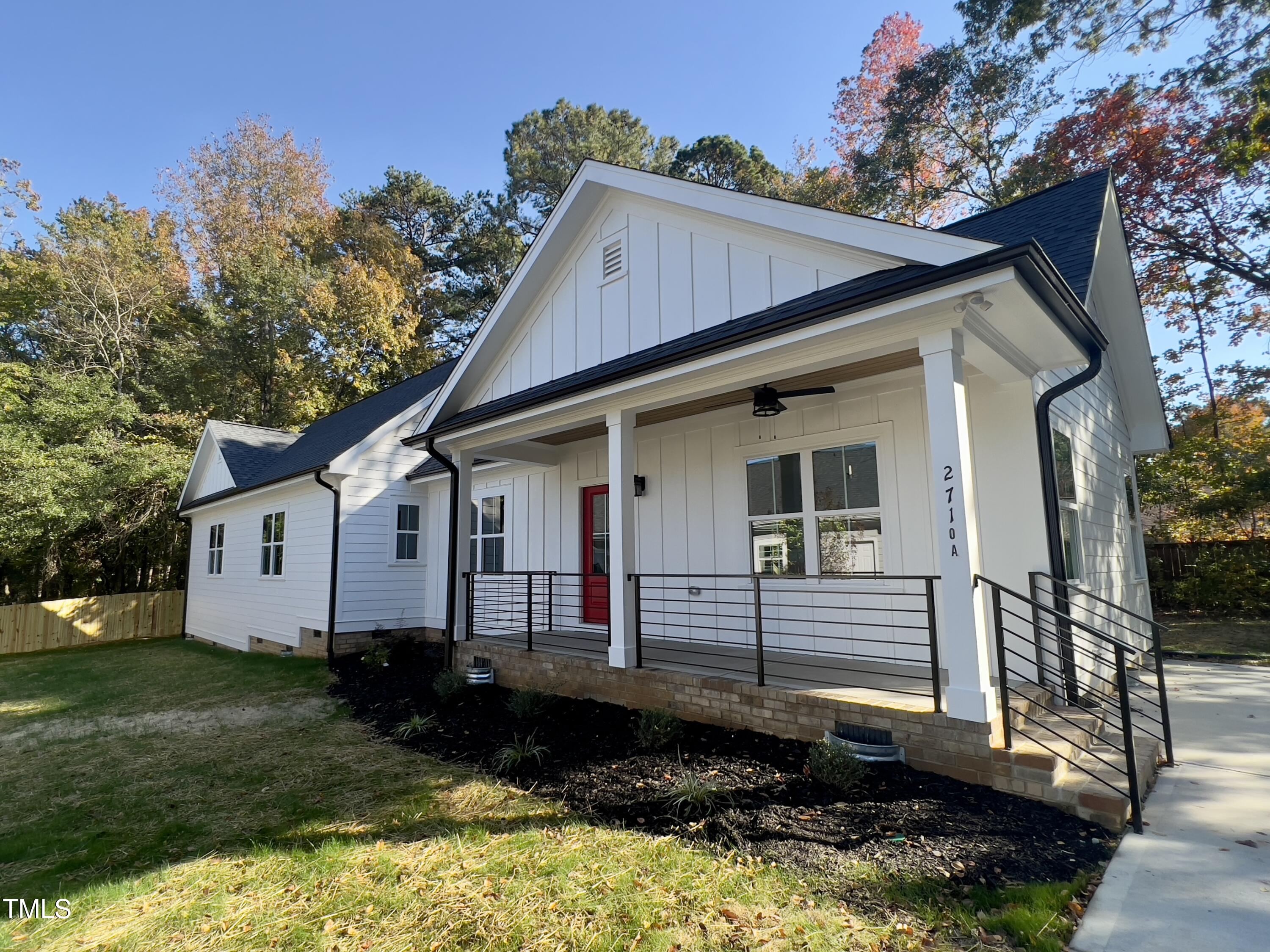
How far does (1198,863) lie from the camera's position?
127 inches

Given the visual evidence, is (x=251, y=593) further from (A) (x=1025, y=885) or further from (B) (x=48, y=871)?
(A) (x=1025, y=885)

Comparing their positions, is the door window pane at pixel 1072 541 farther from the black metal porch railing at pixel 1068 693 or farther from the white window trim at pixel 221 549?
the white window trim at pixel 221 549

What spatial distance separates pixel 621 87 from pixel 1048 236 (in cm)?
2340

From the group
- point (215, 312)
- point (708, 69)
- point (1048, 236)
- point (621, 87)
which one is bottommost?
point (1048, 236)

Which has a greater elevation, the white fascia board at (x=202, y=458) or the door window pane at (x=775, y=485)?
the white fascia board at (x=202, y=458)

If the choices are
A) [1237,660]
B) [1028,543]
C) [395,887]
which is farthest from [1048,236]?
[1237,660]

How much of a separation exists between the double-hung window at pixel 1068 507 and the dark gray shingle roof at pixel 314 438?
30.2 ft

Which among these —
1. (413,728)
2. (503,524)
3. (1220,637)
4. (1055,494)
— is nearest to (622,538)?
(413,728)

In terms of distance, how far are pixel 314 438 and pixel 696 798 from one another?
14.0 meters

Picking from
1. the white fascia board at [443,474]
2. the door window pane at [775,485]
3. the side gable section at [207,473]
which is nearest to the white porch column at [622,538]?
the door window pane at [775,485]

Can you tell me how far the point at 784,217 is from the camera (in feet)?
18.2

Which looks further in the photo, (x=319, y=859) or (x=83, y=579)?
(x=83, y=579)

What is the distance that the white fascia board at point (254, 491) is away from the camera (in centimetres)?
1156

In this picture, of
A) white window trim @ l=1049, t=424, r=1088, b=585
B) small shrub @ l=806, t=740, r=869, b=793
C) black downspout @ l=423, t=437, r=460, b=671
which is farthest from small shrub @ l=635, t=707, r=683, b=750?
black downspout @ l=423, t=437, r=460, b=671
